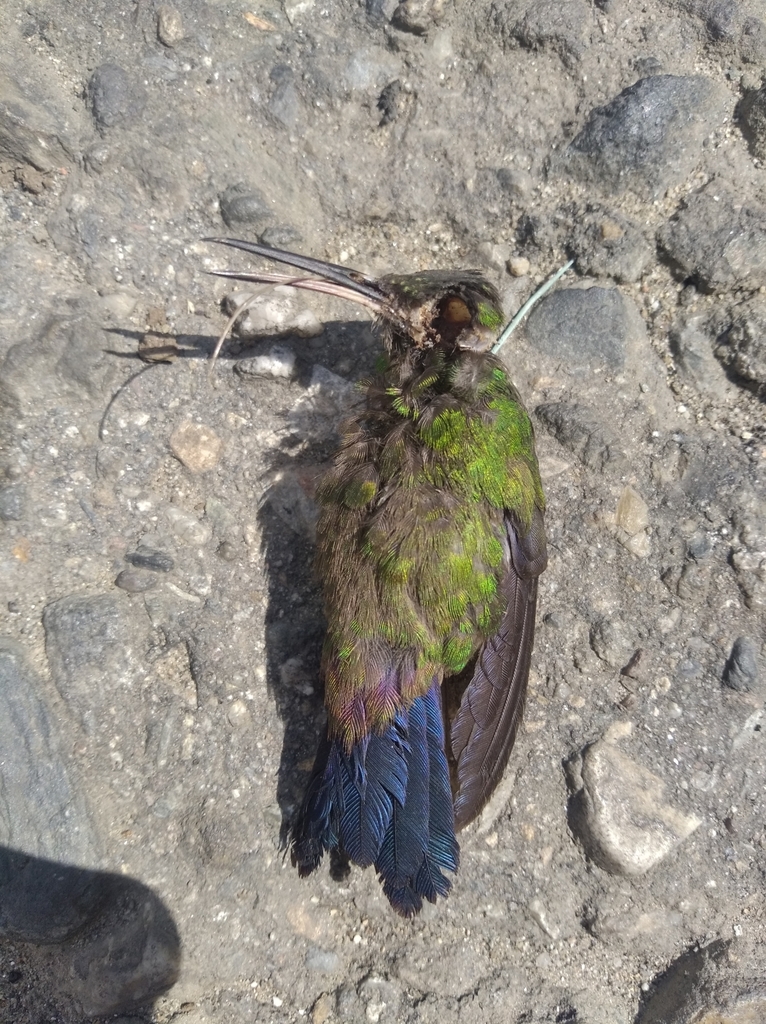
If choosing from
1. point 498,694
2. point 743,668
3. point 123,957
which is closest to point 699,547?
point 743,668

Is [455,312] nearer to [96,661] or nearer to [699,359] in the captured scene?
[699,359]

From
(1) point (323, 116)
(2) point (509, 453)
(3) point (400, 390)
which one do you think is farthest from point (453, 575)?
(1) point (323, 116)

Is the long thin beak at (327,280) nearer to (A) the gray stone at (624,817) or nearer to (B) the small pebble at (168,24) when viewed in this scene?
(B) the small pebble at (168,24)

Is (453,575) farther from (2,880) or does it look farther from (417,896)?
(2,880)

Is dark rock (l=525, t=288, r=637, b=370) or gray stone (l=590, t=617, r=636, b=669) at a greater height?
dark rock (l=525, t=288, r=637, b=370)

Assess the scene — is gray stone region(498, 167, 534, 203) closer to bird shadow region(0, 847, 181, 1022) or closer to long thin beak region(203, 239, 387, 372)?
long thin beak region(203, 239, 387, 372)

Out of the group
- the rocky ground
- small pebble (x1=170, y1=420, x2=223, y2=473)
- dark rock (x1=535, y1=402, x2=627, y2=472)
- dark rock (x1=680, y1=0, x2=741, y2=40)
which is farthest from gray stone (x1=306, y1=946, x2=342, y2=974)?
dark rock (x1=680, y1=0, x2=741, y2=40)
